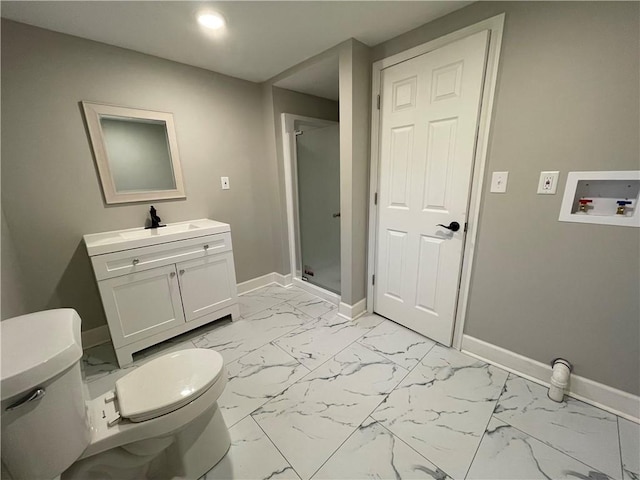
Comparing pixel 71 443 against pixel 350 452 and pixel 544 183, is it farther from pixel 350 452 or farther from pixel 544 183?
pixel 544 183

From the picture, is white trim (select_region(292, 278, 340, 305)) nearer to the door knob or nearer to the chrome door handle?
the door knob

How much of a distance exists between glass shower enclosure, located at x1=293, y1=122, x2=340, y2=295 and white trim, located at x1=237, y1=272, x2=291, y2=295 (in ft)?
0.62

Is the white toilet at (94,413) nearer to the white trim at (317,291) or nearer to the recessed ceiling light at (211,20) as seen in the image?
the white trim at (317,291)

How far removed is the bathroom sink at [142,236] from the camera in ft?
4.89

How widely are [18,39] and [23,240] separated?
1162mm

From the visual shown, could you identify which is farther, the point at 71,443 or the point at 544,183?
the point at 544,183

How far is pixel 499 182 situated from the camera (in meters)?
1.39

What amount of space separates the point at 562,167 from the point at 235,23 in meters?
1.93

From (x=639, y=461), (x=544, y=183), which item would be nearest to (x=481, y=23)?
(x=544, y=183)

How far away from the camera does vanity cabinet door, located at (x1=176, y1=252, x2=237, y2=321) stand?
1840mm

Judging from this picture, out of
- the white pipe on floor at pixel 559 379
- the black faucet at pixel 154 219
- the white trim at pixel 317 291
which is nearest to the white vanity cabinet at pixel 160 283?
the black faucet at pixel 154 219

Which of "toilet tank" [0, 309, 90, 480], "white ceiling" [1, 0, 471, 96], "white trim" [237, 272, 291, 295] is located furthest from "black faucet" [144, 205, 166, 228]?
"toilet tank" [0, 309, 90, 480]

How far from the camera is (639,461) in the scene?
41.6 inches

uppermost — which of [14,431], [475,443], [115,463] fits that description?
[14,431]
